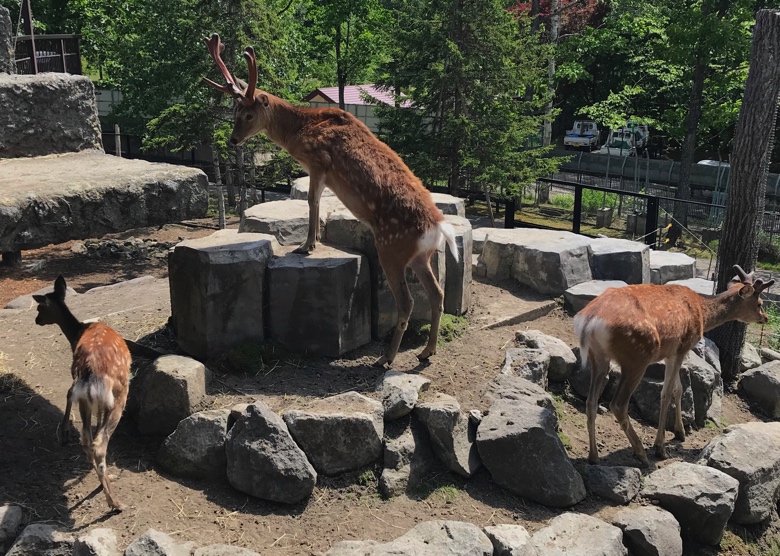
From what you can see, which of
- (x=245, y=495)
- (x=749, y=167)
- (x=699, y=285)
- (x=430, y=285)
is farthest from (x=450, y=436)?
(x=699, y=285)

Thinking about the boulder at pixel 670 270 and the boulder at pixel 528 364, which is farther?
the boulder at pixel 670 270

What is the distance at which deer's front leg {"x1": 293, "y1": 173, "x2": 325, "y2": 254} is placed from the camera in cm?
714

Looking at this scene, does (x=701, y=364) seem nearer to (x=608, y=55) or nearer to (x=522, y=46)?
(x=522, y=46)

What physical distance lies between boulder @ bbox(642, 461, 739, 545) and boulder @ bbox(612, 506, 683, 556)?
0.17m

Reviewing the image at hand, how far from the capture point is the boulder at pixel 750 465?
6.37 m

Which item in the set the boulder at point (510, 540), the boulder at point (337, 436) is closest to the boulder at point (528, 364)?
the boulder at point (337, 436)

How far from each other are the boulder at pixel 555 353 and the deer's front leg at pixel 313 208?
7.50 feet

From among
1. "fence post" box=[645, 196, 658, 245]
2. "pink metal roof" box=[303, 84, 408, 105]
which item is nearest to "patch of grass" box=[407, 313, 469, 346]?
"fence post" box=[645, 196, 658, 245]

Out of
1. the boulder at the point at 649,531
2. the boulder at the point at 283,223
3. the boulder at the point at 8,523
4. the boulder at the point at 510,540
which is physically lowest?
the boulder at the point at 649,531

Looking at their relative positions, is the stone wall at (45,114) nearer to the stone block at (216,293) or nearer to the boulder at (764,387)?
the stone block at (216,293)

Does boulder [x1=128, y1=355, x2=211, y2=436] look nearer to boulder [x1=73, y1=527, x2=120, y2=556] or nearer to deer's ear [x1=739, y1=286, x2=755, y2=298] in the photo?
boulder [x1=73, y1=527, x2=120, y2=556]

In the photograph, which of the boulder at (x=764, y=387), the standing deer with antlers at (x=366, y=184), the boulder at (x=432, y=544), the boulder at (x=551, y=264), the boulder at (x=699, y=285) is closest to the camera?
the boulder at (x=432, y=544)

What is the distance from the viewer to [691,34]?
1800 cm

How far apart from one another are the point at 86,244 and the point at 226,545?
1125cm
